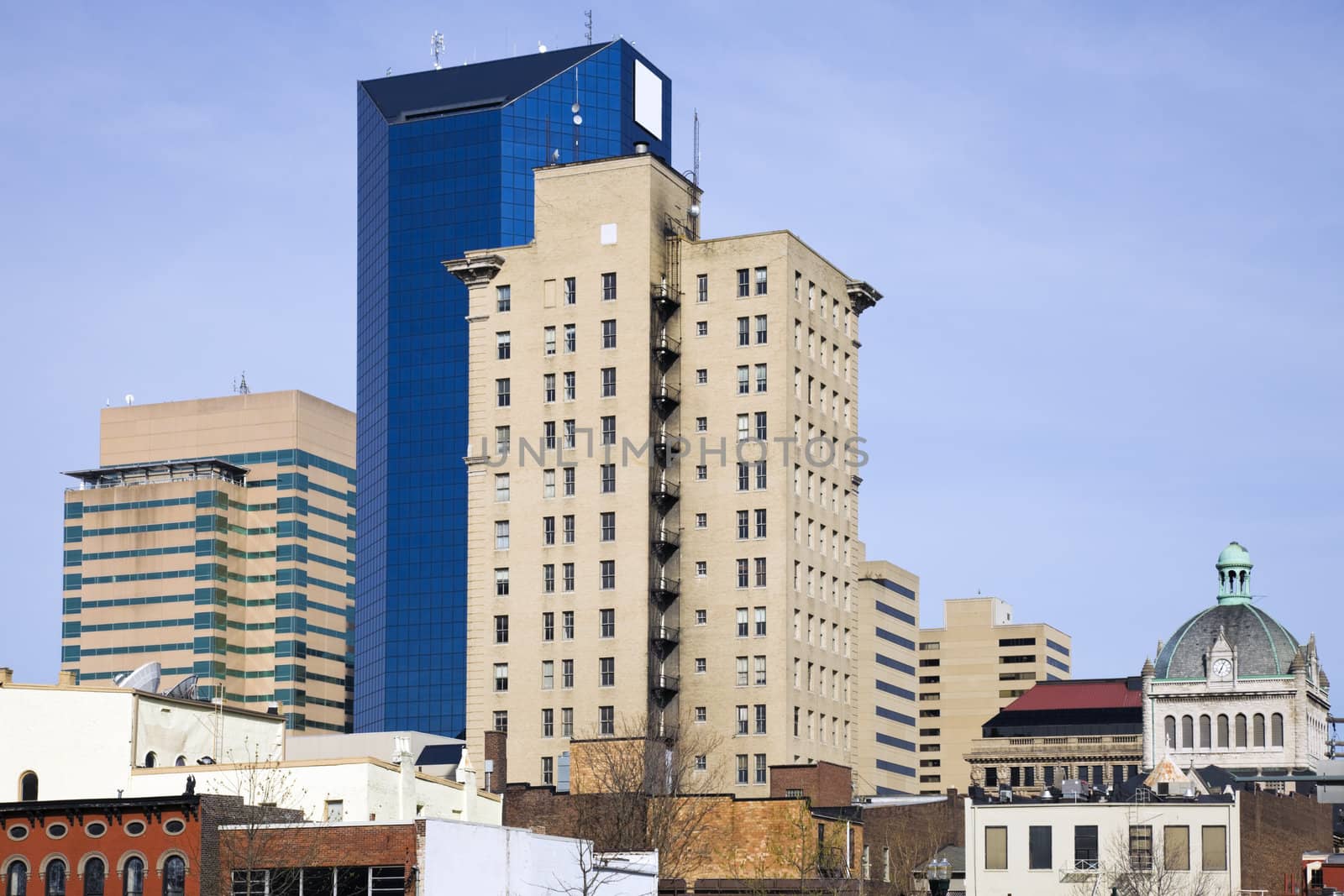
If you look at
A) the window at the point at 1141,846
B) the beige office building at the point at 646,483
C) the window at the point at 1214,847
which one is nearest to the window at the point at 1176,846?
the window at the point at 1141,846

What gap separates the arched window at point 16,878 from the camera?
295ft

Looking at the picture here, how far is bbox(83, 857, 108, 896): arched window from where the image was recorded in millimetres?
89062

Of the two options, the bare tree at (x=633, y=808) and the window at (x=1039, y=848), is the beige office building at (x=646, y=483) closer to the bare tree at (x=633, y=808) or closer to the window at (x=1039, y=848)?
the bare tree at (x=633, y=808)

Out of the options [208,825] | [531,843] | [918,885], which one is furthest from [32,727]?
[918,885]

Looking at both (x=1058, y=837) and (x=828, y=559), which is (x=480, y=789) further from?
(x=828, y=559)

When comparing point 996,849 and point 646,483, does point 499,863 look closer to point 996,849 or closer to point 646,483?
point 996,849

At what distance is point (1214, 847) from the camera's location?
403 ft

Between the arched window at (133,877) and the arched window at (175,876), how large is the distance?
41.3 inches

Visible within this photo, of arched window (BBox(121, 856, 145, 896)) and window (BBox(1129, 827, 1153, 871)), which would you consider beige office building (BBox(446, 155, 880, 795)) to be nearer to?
window (BBox(1129, 827, 1153, 871))

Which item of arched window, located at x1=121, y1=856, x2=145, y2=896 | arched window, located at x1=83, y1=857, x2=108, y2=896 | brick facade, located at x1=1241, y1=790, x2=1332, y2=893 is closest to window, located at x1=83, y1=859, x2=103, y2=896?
arched window, located at x1=83, y1=857, x2=108, y2=896

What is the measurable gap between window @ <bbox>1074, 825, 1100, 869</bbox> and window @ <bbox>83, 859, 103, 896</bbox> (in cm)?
5838

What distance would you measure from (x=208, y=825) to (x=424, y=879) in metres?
10.3

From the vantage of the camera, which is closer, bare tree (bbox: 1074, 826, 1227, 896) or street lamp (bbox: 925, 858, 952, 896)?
street lamp (bbox: 925, 858, 952, 896)

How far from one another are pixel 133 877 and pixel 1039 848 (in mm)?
57259
